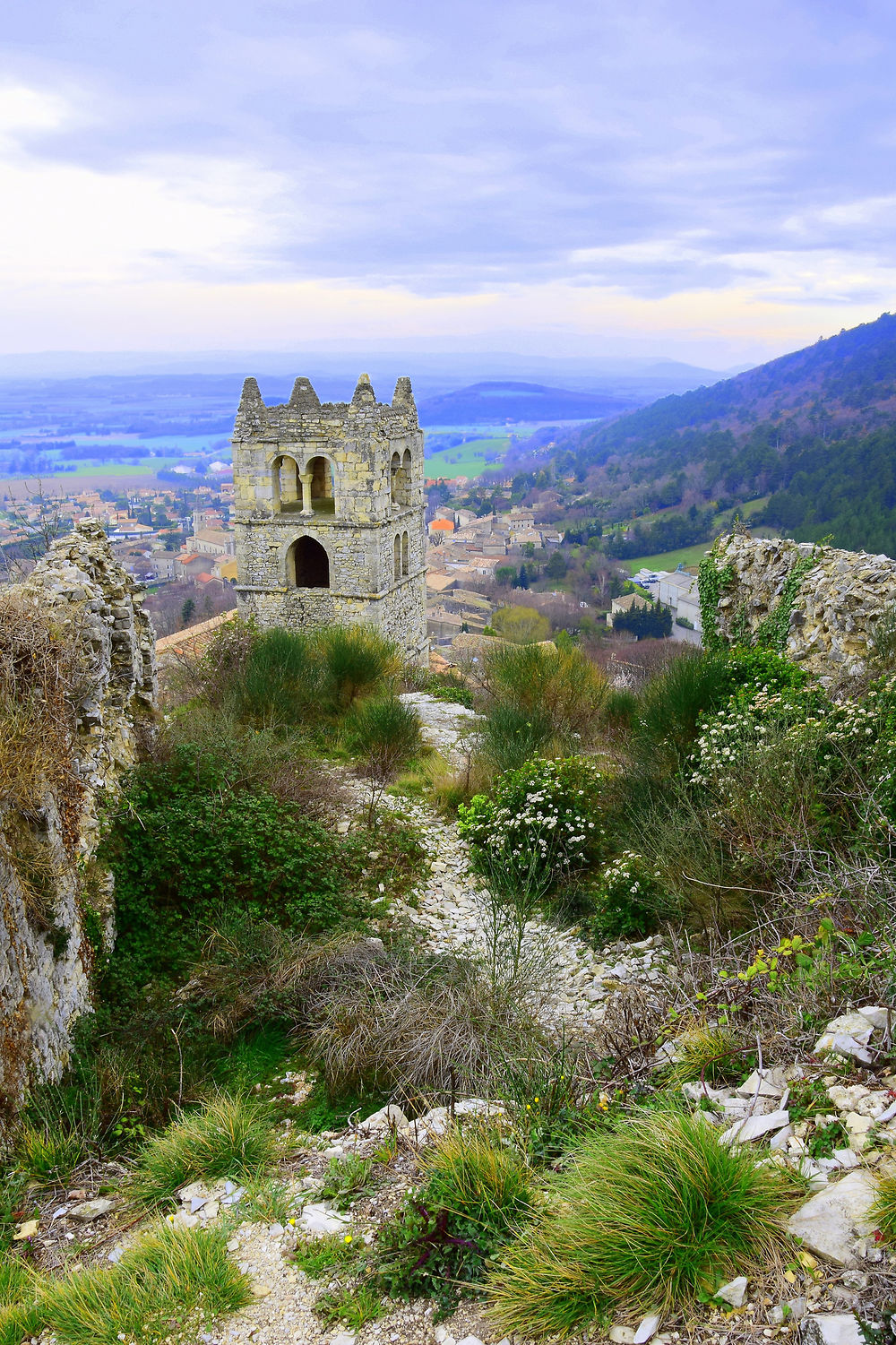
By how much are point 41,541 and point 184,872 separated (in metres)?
2.89

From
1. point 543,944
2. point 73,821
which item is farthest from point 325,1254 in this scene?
point 73,821

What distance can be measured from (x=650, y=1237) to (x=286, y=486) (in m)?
15.1

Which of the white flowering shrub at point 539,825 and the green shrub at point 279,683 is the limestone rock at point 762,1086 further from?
the green shrub at point 279,683

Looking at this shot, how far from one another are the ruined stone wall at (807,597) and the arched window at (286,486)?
796 centimetres

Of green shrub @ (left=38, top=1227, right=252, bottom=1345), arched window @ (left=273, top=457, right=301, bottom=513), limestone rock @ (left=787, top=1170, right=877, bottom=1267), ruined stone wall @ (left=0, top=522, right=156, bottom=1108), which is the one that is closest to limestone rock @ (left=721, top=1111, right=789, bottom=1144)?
limestone rock @ (left=787, top=1170, right=877, bottom=1267)

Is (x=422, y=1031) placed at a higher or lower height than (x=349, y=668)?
lower

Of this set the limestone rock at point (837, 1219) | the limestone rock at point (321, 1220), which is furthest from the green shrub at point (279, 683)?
the limestone rock at point (837, 1219)

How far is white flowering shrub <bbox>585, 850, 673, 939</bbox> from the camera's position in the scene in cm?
559

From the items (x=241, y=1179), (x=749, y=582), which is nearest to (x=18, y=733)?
(x=241, y=1179)

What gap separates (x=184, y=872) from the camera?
5.64 m

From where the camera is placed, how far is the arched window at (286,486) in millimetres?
14766

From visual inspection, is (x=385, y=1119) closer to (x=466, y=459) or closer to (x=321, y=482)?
(x=321, y=482)

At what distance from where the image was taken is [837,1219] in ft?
7.68

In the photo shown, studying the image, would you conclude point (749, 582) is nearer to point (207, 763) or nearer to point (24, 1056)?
point (207, 763)
